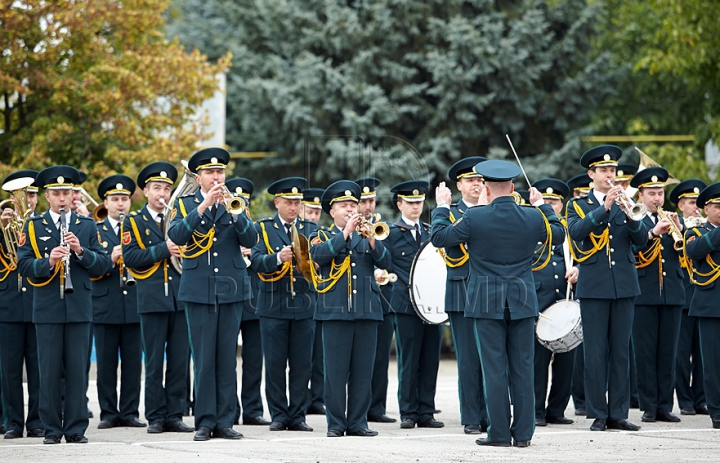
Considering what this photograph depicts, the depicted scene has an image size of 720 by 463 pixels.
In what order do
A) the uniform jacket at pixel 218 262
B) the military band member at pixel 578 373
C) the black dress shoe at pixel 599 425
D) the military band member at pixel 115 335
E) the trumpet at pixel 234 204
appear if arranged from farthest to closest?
1. the military band member at pixel 578 373
2. the military band member at pixel 115 335
3. the black dress shoe at pixel 599 425
4. the uniform jacket at pixel 218 262
5. the trumpet at pixel 234 204

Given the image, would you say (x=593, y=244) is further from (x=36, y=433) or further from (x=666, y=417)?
(x=36, y=433)

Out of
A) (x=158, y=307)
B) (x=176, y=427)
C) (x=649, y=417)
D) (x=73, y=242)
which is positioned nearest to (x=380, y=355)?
(x=176, y=427)

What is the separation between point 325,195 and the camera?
36.1 feet

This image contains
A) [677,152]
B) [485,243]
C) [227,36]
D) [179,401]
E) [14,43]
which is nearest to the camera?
[485,243]

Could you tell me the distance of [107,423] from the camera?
39.9 ft

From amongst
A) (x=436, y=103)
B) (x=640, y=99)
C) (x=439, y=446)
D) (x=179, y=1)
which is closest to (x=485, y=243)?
(x=439, y=446)

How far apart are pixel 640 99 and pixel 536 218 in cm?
1821

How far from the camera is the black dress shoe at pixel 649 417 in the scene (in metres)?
12.1

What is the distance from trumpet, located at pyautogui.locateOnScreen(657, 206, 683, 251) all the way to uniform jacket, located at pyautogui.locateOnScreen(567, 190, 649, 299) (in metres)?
0.82

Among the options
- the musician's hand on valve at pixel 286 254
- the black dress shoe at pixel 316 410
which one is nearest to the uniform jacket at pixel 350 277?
the musician's hand on valve at pixel 286 254

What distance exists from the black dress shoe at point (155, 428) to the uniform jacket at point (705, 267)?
535cm

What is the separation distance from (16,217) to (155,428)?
94.6 inches

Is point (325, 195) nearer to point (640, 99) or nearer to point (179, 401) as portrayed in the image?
point (179, 401)

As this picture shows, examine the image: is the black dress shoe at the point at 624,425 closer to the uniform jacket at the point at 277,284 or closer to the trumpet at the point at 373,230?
the trumpet at the point at 373,230
